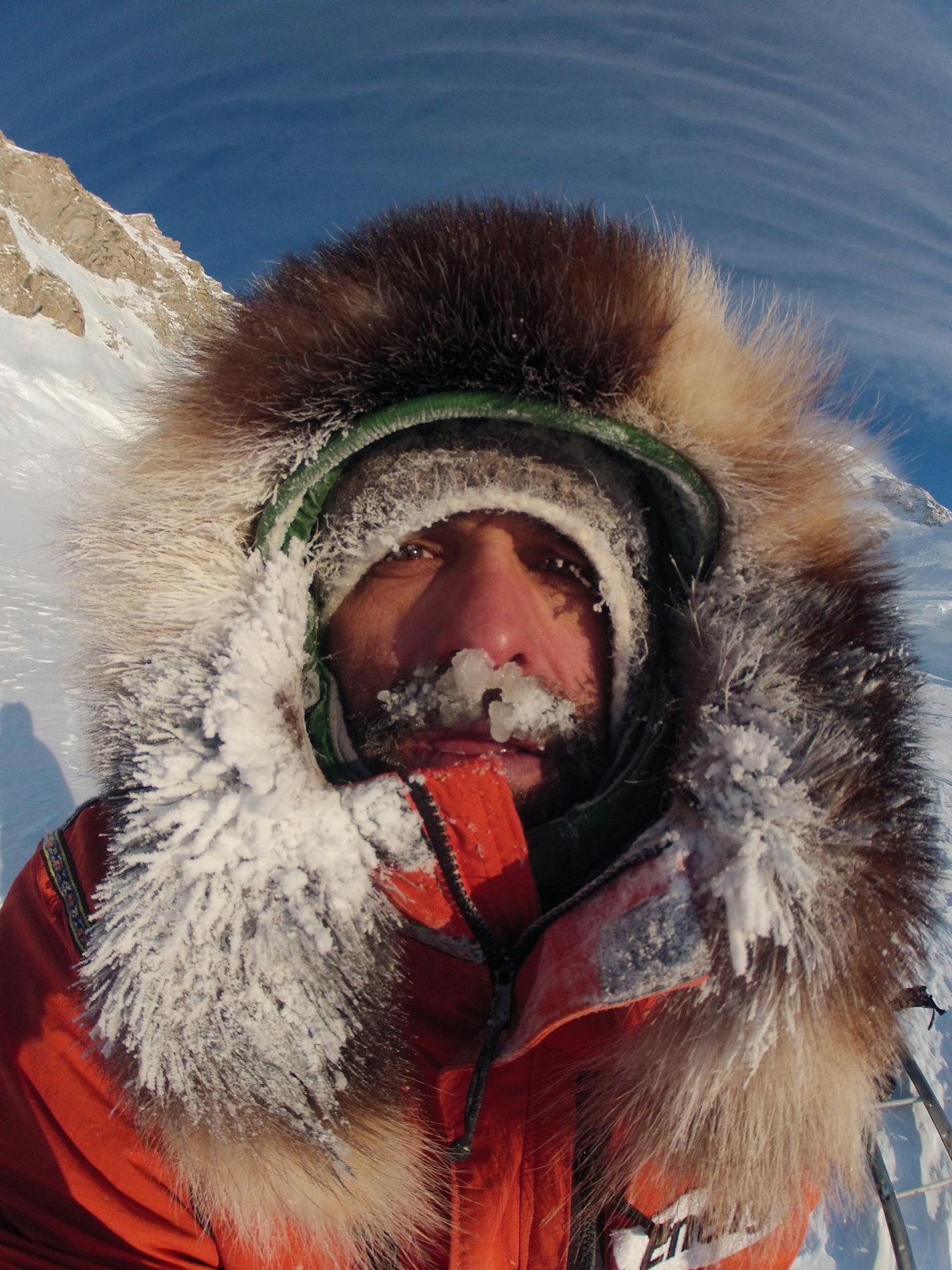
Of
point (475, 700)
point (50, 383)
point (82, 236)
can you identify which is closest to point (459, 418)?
point (475, 700)

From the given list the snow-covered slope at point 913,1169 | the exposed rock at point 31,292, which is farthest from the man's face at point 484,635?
the exposed rock at point 31,292

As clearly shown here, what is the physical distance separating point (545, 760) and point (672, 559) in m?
0.44

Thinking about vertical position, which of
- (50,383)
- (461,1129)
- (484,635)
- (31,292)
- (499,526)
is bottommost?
(461,1129)

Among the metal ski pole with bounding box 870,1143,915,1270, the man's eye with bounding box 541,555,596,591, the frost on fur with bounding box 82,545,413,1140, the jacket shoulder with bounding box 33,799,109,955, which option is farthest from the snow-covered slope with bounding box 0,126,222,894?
the metal ski pole with bounding box 870,1143,915,1270

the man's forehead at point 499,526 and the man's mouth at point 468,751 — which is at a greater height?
the man's forehead at point 499,526

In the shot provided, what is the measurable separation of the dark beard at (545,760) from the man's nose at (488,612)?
140 mm

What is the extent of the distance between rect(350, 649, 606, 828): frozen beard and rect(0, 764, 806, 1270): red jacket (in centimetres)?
17

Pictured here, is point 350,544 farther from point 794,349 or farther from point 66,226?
point 66,226

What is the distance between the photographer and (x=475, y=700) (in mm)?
1109

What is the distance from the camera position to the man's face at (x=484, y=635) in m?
1.14

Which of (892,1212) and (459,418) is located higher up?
(459,418)

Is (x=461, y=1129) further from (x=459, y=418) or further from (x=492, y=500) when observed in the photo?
(x=459, y=418)

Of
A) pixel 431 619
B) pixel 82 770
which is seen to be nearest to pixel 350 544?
Answer: pixel 431 619

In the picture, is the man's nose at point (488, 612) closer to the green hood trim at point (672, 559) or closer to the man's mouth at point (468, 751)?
the man's mouth at point (468, 751)
